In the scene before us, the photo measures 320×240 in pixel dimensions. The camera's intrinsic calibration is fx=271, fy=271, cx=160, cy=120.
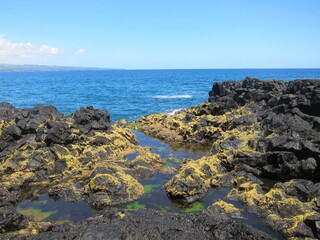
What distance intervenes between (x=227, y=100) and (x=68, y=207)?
3102 cm

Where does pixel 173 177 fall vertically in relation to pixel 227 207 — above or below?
above

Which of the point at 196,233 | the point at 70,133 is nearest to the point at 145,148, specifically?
the point at 70,133

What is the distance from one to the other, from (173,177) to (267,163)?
7739 millimetres

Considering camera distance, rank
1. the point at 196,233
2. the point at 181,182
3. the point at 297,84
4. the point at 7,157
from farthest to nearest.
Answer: the point at 297,84
the point at 7,157
the point at 181,182
the point at 196,233

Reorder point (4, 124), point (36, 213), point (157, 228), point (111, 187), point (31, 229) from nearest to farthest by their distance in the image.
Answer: point (157, 228) → point (31, 229) → point (36, 213) → point (111, 187) → point (4, 124)

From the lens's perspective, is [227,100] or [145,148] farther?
[227,100]

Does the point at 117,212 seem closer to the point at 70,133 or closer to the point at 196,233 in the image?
the point at 196,233

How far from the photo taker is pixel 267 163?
850 inches

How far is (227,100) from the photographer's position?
42.3m

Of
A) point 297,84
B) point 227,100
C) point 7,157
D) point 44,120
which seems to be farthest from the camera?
point 227,100

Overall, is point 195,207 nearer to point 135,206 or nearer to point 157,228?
point 135,206

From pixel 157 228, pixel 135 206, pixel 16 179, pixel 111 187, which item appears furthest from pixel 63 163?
pixel 157 228

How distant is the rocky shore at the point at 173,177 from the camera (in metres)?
13.9

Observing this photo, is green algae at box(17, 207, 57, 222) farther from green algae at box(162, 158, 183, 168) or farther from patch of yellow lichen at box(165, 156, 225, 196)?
green algae at box(162, 158, 183, 168)
